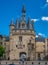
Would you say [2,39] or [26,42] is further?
[2,39]

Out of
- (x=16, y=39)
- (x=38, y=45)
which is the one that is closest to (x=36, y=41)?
(x=38, y=45)

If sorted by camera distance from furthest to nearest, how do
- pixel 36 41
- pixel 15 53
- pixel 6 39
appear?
pixel 6 39 < pixel 36 41 < pixel 15 53

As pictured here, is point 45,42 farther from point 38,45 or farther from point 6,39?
point 6,39

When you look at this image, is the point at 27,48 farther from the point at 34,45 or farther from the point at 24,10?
the point at 24,10

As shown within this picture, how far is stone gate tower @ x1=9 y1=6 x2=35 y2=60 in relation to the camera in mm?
98250

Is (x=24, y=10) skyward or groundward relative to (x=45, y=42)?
skyward

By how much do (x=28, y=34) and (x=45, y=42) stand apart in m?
9.88

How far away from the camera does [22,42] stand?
325 ft

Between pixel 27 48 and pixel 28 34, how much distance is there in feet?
15.6

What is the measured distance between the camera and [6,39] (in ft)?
368

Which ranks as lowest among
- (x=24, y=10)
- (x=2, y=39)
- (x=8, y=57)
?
(x=8, y=57)

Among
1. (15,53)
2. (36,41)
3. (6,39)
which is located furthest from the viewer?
(6,39)

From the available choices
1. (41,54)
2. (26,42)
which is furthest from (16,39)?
(41,54)

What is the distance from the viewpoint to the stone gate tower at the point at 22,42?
9825 cm
